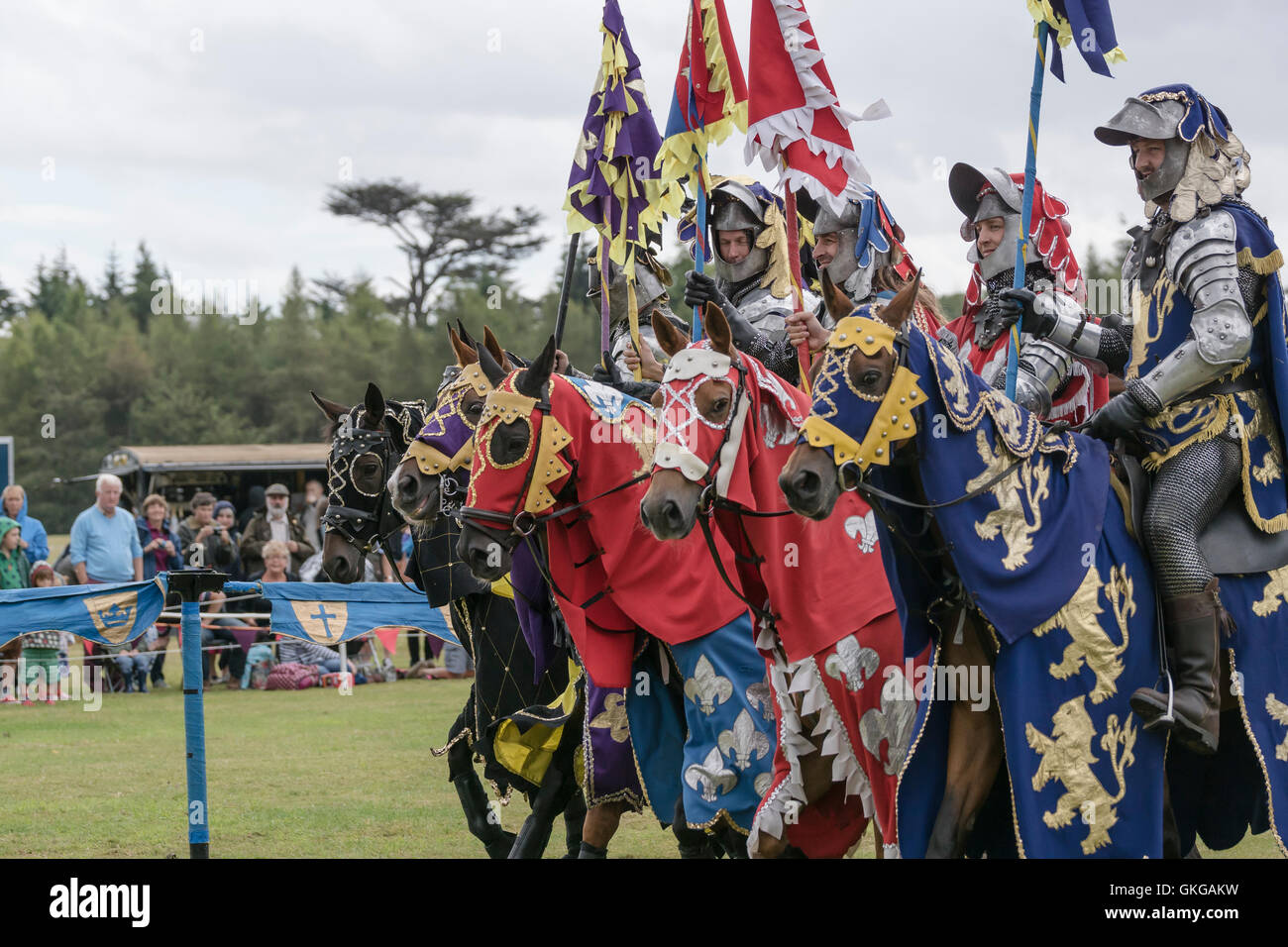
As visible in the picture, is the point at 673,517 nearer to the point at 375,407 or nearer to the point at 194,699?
the point at 194,699

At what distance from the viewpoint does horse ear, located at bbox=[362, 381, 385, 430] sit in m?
7.97

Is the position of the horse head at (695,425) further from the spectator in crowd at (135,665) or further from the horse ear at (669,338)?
the spectator in crowd at (135,665)

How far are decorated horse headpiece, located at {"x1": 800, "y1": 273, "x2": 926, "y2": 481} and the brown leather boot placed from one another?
1.10 metres

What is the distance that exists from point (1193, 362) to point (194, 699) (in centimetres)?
415

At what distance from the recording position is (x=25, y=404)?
46.1m

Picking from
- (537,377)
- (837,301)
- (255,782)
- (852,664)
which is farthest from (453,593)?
(255,782)

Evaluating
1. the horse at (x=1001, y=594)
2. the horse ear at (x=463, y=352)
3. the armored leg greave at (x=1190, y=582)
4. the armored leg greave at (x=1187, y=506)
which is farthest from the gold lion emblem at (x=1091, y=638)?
the horse ear at (x=463, y=352)

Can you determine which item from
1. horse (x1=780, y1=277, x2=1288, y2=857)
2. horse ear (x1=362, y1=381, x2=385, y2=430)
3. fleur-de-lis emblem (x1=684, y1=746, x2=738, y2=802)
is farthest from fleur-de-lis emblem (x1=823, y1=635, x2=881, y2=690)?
horse ear (x1=362, y1=381, x2=385, y2=430)

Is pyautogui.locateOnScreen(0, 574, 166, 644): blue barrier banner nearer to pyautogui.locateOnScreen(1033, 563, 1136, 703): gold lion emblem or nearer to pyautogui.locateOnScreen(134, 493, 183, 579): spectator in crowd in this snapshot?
pyautogui.locateOnScreen(1033, 563, 1136, 703): gold lion emblem

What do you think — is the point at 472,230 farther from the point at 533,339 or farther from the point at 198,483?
the point at 198,483

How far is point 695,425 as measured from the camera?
543 centimetres

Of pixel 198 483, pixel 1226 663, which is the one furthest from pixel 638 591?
pixel 198 483

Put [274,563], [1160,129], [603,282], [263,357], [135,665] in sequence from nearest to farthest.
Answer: [1160,129] → [603,282] → [274,563] → [135,665] → [263,357]
